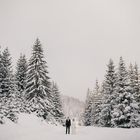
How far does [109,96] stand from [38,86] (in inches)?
446

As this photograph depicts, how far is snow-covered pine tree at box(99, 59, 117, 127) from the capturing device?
1524 inches

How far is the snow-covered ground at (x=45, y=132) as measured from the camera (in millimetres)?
19641

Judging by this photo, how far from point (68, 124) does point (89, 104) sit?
35.4 m

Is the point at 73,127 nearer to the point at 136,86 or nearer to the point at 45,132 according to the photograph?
the point at 45,132

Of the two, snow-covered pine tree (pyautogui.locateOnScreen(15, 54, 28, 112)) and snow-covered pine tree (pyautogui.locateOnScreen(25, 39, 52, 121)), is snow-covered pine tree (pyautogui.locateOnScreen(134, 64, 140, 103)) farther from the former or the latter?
snow-covered pine tree (pyautogui.locateOnScreen(15, 54, 28, 112))

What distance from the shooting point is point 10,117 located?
25016 mm

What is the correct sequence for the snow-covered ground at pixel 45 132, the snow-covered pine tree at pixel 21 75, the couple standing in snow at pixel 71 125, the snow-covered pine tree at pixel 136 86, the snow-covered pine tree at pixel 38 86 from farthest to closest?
the snow-covered pine tree at pixel 21 75, the snow-covered pine tree at pixel 136 86, the snow-covered pine tree at pixel 38 86, the couple standing in snow at pixel 71 125, the snow-covered ground at pixel 45 132

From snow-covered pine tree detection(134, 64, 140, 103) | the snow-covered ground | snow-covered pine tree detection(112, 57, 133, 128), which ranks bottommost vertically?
the snow-covered ground

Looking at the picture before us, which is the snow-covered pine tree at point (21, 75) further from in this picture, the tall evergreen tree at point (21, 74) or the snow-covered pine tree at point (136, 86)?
the snow-covered pine tree at point (136, 86)

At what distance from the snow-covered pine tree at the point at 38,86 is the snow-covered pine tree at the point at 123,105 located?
34.6ft

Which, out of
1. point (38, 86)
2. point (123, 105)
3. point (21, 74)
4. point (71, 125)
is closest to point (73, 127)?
point (71, 125)

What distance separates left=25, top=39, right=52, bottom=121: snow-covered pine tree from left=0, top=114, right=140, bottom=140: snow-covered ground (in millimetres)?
4958

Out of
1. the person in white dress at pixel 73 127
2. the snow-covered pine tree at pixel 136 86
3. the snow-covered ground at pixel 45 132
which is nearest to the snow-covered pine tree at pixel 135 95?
the snow-covered pine tree at pixel 136 86

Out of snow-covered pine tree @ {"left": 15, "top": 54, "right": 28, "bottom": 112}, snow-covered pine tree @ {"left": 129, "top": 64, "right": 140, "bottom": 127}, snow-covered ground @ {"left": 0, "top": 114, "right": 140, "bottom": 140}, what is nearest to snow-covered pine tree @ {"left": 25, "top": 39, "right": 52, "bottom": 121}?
snow-covered ground @ {"left": 0, "top": 114, "right": 140, "bottom": 140}
